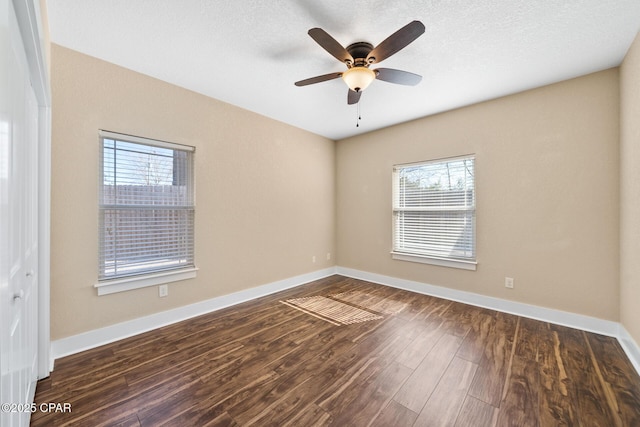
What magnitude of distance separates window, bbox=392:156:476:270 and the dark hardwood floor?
1.04 metres

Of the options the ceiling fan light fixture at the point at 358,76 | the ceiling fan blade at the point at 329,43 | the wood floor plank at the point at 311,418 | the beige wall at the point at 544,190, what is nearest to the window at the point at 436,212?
the beige wall at the point at 544,190

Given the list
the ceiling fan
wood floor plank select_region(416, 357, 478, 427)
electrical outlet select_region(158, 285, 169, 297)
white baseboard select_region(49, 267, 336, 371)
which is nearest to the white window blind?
electrical outlet select_region(158, 285, 169, 297)

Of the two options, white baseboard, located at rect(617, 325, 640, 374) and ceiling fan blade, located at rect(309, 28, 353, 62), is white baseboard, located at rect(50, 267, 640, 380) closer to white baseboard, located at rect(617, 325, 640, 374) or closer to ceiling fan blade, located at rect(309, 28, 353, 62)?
white baseboard, located at rect(617, 325, 640, 374)

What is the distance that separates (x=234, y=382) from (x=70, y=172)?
7.50 feet

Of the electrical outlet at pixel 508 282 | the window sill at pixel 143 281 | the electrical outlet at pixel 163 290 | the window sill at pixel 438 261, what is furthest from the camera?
the window sill at pixel 438 261

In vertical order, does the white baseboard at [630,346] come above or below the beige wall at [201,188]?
below

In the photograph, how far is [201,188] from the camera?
3.08m

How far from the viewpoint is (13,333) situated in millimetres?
1060

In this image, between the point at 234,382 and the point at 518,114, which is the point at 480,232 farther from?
the point at 234,382

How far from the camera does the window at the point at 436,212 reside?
11.4ft

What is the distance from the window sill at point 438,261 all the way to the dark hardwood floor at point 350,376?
2.37ft

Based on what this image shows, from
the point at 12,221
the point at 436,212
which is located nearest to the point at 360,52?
the point at 12,221

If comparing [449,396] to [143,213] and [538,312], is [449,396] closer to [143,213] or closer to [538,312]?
[538,312]

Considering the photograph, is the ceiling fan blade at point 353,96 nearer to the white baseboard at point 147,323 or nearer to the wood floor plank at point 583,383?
the white baseboard at point 147,323
